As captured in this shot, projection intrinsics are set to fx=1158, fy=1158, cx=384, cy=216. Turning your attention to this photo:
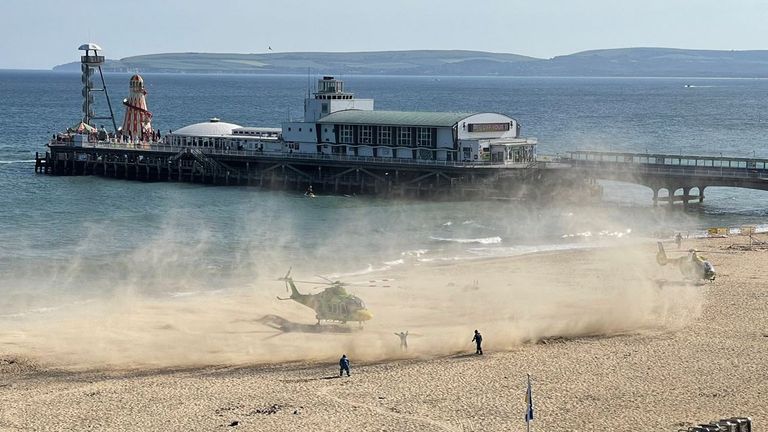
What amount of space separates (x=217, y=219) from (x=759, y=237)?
109 feet

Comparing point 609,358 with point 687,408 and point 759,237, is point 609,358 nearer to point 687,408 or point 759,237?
point 687,408

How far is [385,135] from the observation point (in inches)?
3388

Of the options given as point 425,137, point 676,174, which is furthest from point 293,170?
point 676,174

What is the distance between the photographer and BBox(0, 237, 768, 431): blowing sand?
108ft


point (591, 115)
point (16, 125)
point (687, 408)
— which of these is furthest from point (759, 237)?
point (591, 115)

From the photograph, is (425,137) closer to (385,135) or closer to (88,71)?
(385,135)

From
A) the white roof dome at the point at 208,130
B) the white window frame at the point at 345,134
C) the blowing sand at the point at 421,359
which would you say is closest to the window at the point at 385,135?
the white window frame at the point at 345,134

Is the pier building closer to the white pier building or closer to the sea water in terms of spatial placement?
the white pier building

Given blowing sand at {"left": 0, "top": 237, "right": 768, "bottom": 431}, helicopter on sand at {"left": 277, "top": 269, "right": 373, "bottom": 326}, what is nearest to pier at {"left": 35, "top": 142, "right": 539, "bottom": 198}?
blowing sand at {"left": 0, "top": 237, "right": 768, "bottom": 431}

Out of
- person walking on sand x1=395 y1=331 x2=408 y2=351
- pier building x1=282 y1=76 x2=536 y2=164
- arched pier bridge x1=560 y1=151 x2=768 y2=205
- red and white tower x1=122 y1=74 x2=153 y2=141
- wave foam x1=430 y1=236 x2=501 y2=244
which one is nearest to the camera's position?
person walking on sand x1=395 y1=331 x2=408 y2=351

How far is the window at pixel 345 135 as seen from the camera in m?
87.7

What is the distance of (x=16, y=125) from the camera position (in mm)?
156375

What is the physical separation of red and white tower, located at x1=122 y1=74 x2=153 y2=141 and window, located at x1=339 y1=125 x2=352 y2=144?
22.7 m

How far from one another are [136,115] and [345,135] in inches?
952
